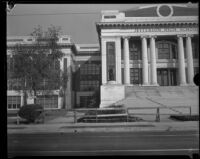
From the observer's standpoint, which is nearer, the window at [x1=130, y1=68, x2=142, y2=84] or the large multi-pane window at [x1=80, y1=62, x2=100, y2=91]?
the window at [x1=130, y1=68, x2=142, y2=84]

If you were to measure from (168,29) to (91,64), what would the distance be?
39.3ft

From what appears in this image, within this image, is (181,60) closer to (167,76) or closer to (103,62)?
(167,76)

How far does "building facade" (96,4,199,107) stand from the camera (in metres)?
34.5

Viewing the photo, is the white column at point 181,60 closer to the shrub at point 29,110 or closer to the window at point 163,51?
the window at point 163,51

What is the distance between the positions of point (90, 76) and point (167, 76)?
11.2m

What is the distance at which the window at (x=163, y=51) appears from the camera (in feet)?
121

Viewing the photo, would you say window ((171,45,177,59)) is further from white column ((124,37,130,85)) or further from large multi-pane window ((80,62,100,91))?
large multi-pane window ((80,62,100,91))

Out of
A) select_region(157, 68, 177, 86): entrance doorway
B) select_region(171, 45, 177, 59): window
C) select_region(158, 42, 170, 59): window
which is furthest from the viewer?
select_region(171, 45, 177, 59): window

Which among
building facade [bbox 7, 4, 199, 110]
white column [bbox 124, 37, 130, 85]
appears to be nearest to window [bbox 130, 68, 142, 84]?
building facade [bbox 7, 4, 199, 110]

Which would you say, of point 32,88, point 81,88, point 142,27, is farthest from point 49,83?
point 142,27

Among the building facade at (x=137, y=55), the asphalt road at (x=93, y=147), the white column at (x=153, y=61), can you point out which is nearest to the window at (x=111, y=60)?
the building facade at (x=137, y=55)

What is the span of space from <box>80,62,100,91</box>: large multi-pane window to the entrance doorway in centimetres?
882

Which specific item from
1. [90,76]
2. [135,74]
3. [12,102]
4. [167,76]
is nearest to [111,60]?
[135,74]
